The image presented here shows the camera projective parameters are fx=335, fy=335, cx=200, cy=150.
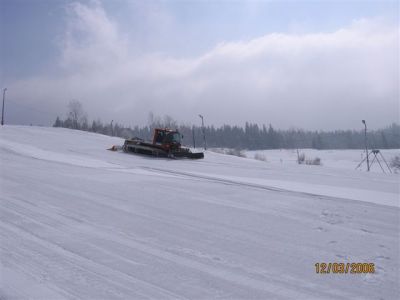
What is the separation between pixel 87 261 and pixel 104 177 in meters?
7.19

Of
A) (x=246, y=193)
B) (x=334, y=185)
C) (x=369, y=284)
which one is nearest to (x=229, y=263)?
(x=369, y=284)

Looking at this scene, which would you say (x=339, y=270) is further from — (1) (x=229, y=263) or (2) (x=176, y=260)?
(2) (x=176, y=260)

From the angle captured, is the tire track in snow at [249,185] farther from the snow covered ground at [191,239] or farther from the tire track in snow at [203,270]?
the tire track in snow at [203,270]

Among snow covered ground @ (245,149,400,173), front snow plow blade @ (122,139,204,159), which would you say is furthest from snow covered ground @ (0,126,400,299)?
snow covered ground @ (245,149,400,173)

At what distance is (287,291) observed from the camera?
14.6 feet
